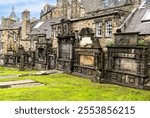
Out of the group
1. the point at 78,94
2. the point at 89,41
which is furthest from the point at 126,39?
the point at 78,94

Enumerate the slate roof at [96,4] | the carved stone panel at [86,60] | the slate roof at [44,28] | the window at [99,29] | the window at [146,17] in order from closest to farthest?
the carved stone panel at [86,60] → the window at [146,17] → the window at [99,29] → the slate roof at [96,4] → the slate roof at [44,28]

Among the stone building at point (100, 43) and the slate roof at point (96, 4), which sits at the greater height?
the slate roof at point (96, 4)

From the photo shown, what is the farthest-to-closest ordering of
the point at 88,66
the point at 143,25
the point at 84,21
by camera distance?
the point at 84,21
the point at 143,25
the point at 88,66

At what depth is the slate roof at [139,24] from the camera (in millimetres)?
26947

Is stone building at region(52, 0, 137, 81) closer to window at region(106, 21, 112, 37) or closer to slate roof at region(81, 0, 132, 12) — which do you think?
window at region(106, 21, 112, 37)

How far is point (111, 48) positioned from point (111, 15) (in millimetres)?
9565

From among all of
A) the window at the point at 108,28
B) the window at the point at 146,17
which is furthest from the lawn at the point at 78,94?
the window at the point at 108,28

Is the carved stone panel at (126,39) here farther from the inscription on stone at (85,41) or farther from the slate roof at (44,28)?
the slate roof at (44,28)

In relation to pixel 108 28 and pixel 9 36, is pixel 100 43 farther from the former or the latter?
pixel 9 36

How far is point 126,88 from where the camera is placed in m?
18.6

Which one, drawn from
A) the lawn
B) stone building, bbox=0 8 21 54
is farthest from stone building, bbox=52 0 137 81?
stone building, bbox=0 8 21 54

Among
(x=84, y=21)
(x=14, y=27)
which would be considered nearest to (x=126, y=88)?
(x=84, y=21)

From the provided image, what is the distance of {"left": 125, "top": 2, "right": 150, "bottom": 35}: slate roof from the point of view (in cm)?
2695

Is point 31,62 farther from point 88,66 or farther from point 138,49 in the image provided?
point 138,49
